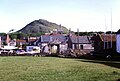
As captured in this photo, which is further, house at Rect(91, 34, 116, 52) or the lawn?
house at Rect(91, 34, 116, 52)

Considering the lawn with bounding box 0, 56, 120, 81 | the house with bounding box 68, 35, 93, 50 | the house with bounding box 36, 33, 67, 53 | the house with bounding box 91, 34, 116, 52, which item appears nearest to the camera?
the lawn with bounding box 0, 56, 120, 81

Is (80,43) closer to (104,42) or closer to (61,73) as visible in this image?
(104,42)

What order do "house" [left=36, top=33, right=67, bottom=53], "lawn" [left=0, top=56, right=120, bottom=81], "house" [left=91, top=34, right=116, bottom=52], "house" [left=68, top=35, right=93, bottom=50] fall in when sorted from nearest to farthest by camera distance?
"lawn" [left=0, top=56, right=120, bottom=81] < "house" [left=91, top=34, right=116, bottom=52] < "house" [left=68, top=35, right=93, bottom=50] < "house" [left=36, top=33, right=67, bottom=53]

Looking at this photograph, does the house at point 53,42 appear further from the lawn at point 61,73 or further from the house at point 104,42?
the lawn at point 61,73

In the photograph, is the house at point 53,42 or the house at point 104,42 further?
the house at point 53,42

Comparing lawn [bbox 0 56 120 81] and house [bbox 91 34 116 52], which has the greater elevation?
house [bbox 91 34 116 52]

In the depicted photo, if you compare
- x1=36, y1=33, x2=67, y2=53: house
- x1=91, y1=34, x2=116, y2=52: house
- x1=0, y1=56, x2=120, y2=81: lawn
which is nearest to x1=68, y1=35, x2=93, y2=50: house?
x1=36, y1=33, x2=67, y2=53: house

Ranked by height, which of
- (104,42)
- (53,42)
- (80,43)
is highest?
(53,42)

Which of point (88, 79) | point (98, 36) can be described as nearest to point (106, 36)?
point (98, 36)

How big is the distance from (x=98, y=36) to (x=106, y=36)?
8.59 feet

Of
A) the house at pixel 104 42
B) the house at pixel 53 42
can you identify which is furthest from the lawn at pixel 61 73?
the house at pixel 53 42

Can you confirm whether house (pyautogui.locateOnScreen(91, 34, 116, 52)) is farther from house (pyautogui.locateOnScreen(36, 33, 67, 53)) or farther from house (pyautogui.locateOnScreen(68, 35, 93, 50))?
house (pyautogui.locateOnScreen(36, 33, 67, 53))

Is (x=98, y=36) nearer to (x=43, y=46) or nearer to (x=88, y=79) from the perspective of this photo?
(x=43, y=46)

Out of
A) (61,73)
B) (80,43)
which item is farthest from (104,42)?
(61,73)
